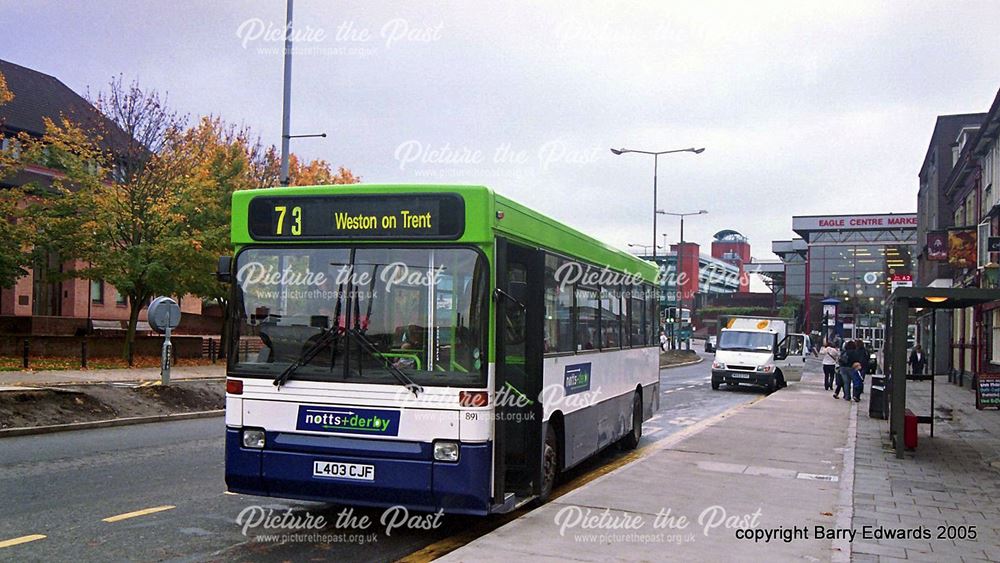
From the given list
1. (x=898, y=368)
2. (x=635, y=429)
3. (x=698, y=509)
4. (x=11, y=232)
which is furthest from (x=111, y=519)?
(x=11, y=232)

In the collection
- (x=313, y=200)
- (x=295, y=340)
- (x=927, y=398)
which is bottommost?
(x=927, y=398)

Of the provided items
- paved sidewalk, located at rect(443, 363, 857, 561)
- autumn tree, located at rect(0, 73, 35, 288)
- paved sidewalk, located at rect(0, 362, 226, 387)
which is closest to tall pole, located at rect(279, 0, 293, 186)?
paved sidewalk, located at rect(0, 362, 226, 387)

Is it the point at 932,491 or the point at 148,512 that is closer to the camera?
the point at 148,512

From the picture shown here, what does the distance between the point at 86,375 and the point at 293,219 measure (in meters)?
18.1

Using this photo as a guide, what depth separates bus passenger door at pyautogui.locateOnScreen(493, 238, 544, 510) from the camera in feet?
26.7

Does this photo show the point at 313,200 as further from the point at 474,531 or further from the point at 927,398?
the point at 927,398

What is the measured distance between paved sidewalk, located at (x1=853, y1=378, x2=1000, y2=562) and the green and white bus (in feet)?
10.7

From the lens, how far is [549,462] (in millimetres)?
9102

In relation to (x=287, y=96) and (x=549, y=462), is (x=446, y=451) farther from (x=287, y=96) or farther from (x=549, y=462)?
(x=287, y=96)

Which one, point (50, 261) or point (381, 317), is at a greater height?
point (50, 261)

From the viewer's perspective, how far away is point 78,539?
727 centimetres

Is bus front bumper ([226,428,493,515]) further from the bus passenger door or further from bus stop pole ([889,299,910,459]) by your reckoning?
bus stop pole ([889,299,910,459])

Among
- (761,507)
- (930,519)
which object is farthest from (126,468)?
(930,519)

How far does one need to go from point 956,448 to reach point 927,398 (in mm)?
13914
